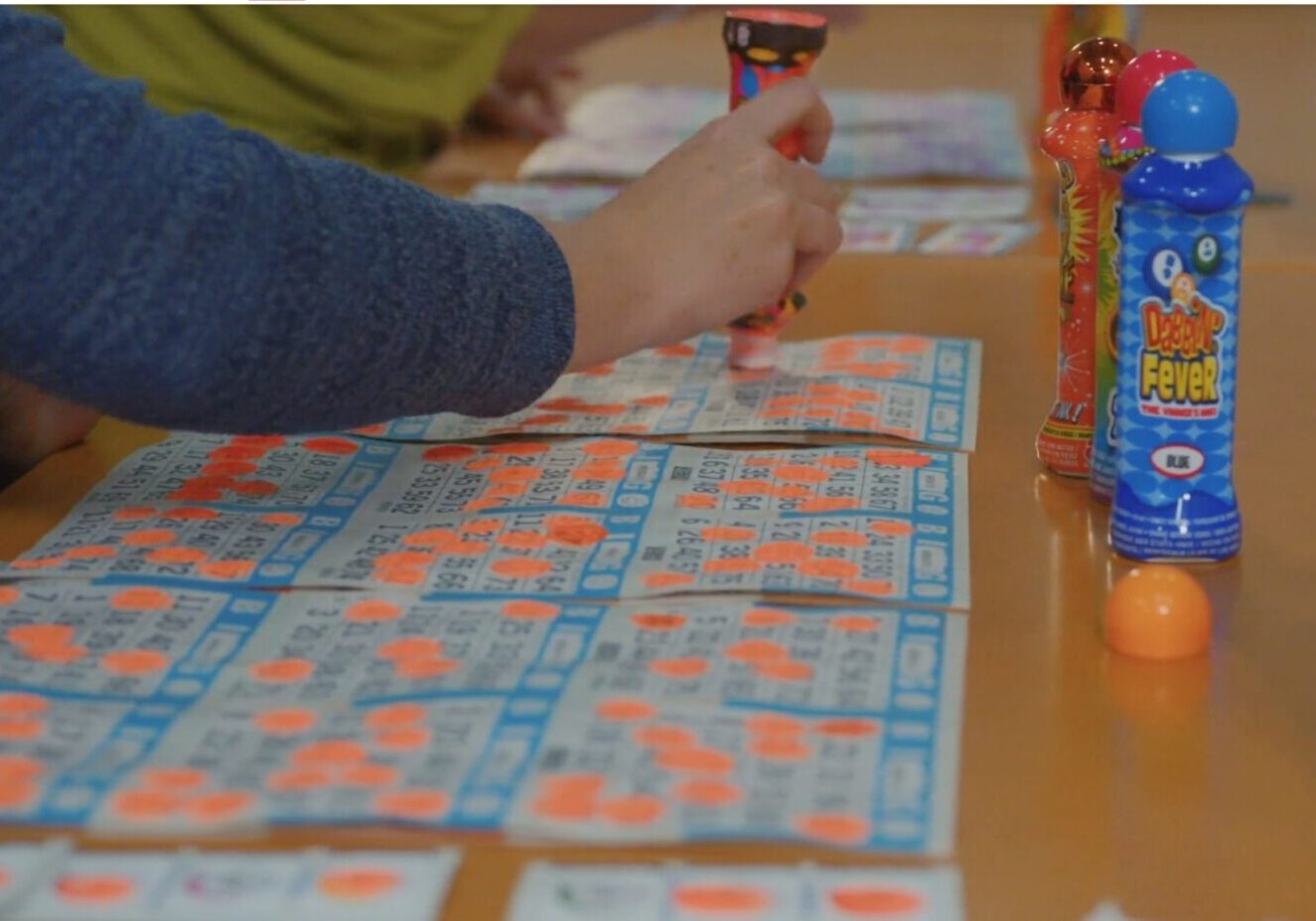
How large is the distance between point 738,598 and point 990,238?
0.72 meters

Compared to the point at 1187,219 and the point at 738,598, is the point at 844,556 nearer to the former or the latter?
the point at 738,598

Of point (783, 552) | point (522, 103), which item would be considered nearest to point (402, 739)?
point (783, 552)

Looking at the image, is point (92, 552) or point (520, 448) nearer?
point (92, 552)

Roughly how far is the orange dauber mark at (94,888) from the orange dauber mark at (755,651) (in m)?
0.23

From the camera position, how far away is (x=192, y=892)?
1.71 ft

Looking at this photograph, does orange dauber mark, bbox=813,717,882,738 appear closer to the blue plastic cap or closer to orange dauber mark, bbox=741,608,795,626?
orange dauber mark, bbox=741,608,795,626

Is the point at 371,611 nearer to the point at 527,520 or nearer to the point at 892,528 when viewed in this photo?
the point at 527,520

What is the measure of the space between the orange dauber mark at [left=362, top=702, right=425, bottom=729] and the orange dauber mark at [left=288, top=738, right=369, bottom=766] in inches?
0.6

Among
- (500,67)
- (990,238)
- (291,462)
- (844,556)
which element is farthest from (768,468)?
(500,67)

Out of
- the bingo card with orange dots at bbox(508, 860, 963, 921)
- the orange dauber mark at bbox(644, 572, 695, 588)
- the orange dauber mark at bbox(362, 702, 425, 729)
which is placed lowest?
the orange dauber mark at bbox(644, 572, 695, 588)

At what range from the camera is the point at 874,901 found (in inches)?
20.2

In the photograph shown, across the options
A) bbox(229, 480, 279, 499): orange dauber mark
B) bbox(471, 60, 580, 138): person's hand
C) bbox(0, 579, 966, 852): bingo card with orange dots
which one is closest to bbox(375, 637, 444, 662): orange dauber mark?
bbox(0, 579, 966, 852): bingo card with orange dots

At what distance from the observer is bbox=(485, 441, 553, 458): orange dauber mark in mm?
912

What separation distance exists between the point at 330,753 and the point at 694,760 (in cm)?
12
